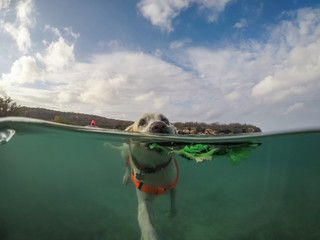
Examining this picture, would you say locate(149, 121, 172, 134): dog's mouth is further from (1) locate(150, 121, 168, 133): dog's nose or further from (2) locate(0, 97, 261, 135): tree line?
(2) locate(0, 97, 261, 135): tree line

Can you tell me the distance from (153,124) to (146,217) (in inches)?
73.2

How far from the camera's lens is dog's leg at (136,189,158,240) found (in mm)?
3520

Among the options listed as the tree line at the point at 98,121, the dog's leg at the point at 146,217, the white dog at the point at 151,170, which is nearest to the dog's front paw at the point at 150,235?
the dog's leg at the point at 146,217

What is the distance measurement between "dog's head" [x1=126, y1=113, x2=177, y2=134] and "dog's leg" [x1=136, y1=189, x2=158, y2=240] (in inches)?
54.5

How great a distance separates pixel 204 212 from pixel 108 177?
5201 millimetres

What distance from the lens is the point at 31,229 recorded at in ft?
21.4

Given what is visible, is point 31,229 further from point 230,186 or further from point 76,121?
point 230,186

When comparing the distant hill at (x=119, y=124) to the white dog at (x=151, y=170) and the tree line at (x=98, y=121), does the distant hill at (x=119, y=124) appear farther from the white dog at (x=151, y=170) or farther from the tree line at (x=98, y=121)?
the white dog at (x=151, y=170)

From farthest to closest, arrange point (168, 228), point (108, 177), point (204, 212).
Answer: point (108, 177)
point (204, 212)
point (168, 228)

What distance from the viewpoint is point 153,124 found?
4.34m

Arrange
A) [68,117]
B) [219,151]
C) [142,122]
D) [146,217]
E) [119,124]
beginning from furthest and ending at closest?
[119,124] → [68,117] → [142,122] → [219,151] → [146,217]

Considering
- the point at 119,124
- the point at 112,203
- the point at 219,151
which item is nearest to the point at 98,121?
the point at 119,124

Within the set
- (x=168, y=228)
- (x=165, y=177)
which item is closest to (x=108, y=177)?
(x=168, y=228)

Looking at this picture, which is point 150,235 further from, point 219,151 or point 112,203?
point 112,203
